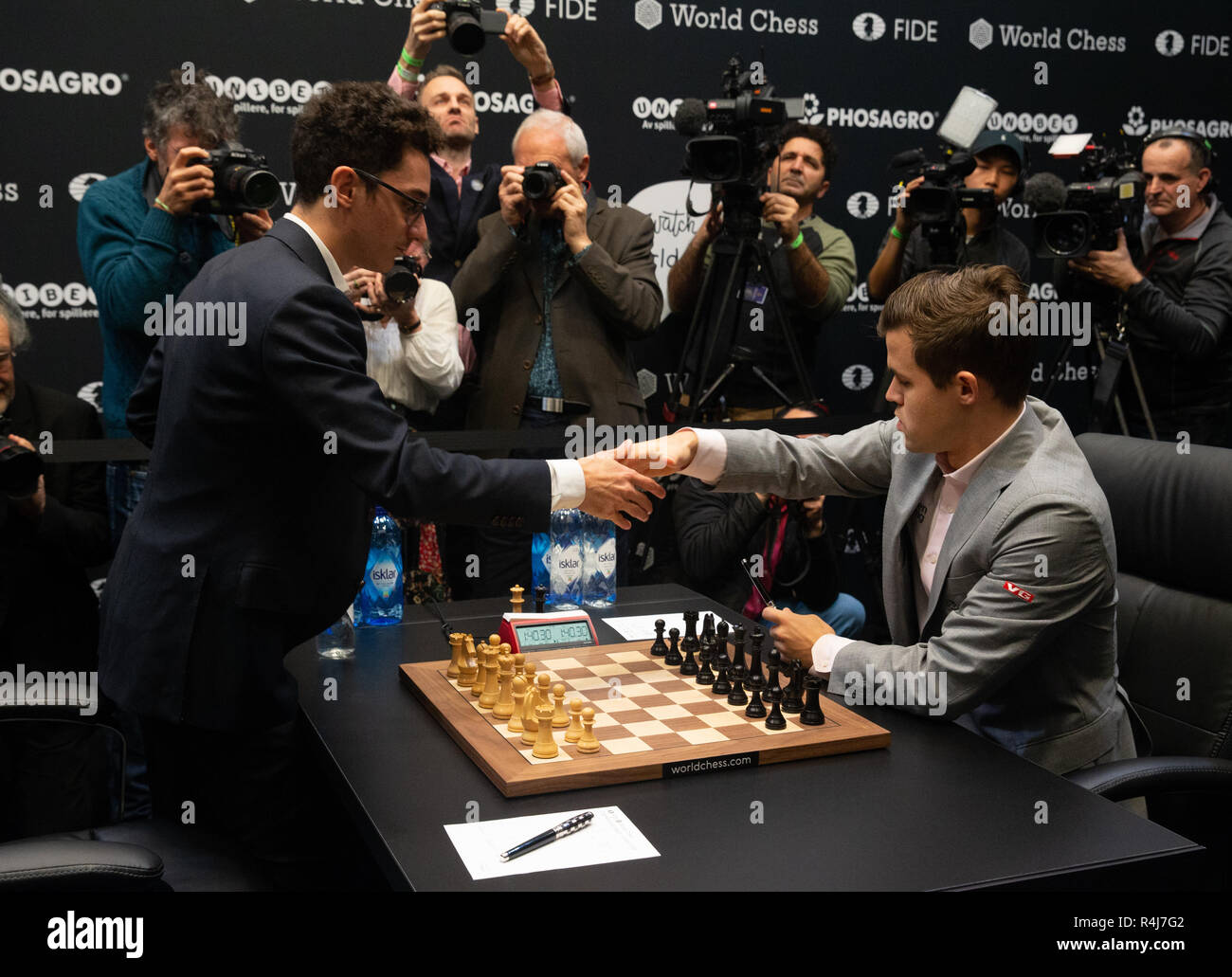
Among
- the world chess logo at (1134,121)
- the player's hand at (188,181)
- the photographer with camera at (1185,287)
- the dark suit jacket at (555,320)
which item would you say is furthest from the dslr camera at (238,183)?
the world chess logo at (1134,121)

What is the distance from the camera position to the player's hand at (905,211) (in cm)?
400

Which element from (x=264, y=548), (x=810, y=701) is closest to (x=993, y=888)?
(x=810, y=701)

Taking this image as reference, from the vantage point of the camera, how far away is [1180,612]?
7.38 feet

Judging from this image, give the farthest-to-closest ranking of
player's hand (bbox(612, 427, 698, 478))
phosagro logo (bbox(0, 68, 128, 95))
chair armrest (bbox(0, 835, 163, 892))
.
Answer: phosagro logo (bbox(0, 68, 128, 95))
player's hand (bbox(612, 427, 698, 478))
chair armrest (bbox(0, 835, 163, 892))

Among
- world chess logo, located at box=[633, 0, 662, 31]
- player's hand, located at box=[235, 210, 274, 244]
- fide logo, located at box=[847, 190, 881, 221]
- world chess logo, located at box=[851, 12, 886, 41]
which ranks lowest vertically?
player's hand, located at box=[235, 210, 274, 244]

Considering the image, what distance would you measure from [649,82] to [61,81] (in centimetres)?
216

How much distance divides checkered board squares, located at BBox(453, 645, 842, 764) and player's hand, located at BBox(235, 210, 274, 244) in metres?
1.54

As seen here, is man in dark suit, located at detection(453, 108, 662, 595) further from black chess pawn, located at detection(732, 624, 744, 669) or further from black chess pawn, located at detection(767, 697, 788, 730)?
black chess pawn, located at detection(767, 697, 788, 730)

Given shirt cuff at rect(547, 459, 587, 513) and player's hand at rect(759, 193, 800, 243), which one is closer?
shirt cuff at rect(547, 459, 587, 513)

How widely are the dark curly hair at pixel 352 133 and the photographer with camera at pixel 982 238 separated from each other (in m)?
2.58

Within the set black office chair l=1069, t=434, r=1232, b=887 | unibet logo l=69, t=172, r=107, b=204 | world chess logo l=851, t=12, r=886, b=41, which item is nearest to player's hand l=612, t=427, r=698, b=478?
black office chair l=1069, t=434, r=1232, b=887

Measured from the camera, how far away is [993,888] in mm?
1403

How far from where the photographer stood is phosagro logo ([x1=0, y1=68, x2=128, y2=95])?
4.00 metres

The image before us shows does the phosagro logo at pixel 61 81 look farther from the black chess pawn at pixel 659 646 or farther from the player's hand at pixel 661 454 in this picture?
the black chess pawn at pixel 659 646
